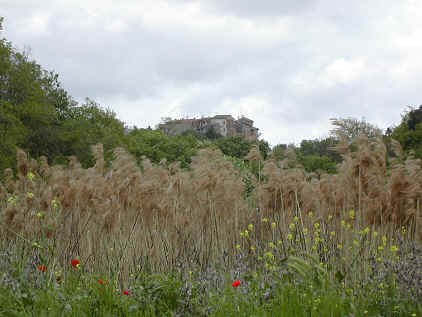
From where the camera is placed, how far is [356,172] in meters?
4.28

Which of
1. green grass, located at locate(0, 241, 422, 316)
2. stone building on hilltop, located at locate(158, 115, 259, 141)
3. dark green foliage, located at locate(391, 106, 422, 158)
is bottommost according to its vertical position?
green grass, located at locate(0, 241, 422, 316)

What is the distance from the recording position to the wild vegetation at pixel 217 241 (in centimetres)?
325

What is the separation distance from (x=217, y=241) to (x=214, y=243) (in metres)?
0.08

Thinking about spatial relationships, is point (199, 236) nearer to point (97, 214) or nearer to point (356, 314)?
point (97, 214)

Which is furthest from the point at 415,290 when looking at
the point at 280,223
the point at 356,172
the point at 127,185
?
the point at 127,185

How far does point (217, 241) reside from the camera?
4.88m

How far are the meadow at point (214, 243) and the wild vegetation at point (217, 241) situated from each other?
17mm

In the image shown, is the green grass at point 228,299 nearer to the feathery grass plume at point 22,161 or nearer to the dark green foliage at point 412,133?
the feathery grass plume at point 22,161

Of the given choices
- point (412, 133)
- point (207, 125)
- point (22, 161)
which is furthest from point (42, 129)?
point (207, 125)

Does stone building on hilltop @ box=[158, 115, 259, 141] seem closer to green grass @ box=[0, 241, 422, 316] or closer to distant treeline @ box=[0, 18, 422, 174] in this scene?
distant treeline @ box=[0, 18, 422, 174]

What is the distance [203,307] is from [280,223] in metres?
2.24

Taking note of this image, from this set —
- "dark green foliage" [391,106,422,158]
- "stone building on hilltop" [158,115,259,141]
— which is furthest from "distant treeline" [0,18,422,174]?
"stone building on hilltop" [158,115,259,141]

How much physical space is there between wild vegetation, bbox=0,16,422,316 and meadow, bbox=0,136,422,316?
17 mm

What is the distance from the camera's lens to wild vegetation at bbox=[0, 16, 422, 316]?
3.25 metres
